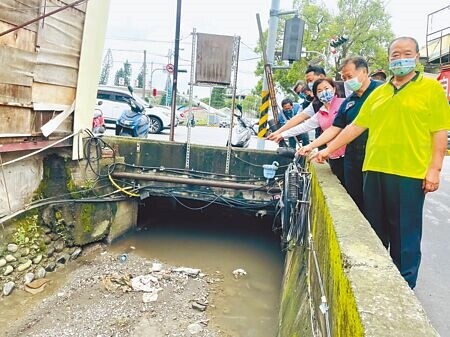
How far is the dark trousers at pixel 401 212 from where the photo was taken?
2.34 metres

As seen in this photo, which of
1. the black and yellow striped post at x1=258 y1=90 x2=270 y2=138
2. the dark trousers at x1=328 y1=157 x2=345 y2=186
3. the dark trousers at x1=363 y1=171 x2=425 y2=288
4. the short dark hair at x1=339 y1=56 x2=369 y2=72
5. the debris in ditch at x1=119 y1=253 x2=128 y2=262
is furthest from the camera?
the black and yellow striped post at x1=258 y1=90 x2=270 y2=138

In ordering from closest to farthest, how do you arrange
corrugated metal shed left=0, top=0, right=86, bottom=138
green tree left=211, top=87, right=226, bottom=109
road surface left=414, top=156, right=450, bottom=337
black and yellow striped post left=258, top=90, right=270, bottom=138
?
road surface left=414, top=156, right=450, bottom=337 → corrugated metal shed left=0, top=0, right=86, bottom=138 → green tree left=211, top=87, right=226, bottom=109 → black and yellow striped post left=258, top=90, right=270, bottom=138

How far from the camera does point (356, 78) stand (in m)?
3.08

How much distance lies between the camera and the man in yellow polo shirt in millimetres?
2231

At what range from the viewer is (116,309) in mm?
4508

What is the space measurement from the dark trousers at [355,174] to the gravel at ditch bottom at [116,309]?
2.18 meters

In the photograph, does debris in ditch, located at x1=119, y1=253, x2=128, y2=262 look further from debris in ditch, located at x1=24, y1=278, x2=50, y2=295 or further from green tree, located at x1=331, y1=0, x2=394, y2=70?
green tree, located at x1=331, y1=0, x2=394, y2=70

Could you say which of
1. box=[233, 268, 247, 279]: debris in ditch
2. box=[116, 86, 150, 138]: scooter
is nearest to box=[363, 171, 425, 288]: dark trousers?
box=[233, 268, 247, 279]: debris in ditch

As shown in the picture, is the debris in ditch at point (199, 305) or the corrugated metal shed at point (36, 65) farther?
the debris in ditch at point (199, 305)

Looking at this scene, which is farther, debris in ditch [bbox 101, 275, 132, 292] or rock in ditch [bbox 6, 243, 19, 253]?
debris in ditch [bbox 101, 275, 132, 292]

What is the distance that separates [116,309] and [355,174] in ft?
10.2

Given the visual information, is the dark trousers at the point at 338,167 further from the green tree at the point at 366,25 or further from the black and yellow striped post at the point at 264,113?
Answer: the green tree at the point at 366,25

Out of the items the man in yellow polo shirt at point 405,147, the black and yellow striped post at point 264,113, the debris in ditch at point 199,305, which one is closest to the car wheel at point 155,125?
the black and yellow striped post at point 264,113

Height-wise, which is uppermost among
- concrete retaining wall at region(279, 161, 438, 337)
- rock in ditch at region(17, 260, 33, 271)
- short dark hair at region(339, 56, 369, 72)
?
short dark hair at region(339, 56, 369, 72)
